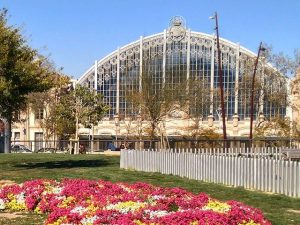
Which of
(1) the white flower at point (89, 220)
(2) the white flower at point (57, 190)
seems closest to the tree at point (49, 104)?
(2) the white flower at point (57, 190)

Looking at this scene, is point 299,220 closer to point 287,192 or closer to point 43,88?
point 287,192

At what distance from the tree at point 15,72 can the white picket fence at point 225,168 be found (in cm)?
502

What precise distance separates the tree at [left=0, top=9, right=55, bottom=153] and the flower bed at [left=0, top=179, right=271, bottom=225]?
9.90 metres

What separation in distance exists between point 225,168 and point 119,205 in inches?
358

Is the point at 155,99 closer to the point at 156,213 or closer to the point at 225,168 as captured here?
the point at 225,168

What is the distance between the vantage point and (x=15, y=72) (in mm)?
22656

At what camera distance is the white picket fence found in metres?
15.6

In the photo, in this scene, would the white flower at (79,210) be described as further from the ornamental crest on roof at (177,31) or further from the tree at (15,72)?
the ornamental crest on roof at (177,31)

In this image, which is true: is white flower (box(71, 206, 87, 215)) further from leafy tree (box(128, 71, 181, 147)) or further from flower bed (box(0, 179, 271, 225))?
leafy tree (box(128, 71, 181, 147))

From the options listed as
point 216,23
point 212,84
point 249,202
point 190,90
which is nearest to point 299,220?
point 249,202

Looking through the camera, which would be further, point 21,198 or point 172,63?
point 172,63

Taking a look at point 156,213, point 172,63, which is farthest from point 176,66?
point 156,213

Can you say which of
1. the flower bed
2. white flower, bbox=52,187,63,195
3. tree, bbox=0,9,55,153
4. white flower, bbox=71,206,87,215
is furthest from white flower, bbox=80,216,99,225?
tree, bbox=0,9,55,153

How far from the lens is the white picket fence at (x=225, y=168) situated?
15.6 meters
